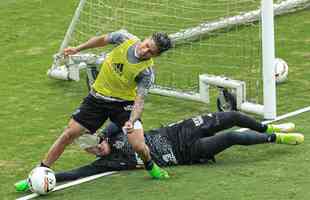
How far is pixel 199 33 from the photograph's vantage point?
11102 mm

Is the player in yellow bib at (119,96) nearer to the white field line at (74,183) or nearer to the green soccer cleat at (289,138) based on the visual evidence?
the white field line at (74,183)

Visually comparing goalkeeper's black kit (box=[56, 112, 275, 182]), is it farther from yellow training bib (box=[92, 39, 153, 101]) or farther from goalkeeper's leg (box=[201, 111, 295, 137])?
yellow training bib (box=[92, 39, 153, 101])

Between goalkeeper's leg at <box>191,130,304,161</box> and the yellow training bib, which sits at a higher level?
the yellow training bib

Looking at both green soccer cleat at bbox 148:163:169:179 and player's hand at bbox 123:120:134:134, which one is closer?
player's hand at bbox 123:120:134:134

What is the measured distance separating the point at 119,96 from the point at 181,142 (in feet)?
2.35

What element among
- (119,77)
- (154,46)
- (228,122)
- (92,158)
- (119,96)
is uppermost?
(154,46)

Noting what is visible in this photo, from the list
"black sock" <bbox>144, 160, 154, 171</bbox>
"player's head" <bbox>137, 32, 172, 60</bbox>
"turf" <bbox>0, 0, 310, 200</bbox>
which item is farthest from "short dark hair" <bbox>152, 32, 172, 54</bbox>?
"turf" <bbox>0, 0, 310, 200</bbox>

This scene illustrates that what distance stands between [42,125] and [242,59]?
109 inches

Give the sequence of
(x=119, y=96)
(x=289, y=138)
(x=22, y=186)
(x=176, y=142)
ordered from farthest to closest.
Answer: (x=289, y=138) < (x=176, y=142) < (x=119, y=96) < (x=22, y=186)

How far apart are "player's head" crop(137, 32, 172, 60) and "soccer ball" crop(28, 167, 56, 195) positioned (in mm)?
1276

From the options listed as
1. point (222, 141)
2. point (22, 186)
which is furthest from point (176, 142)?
point (22, 186)

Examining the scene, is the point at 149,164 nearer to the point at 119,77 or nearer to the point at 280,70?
the point at 119,77

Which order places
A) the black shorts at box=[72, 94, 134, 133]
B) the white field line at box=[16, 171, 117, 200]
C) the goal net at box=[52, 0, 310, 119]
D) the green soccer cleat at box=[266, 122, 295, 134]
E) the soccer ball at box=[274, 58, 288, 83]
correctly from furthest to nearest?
the goal net at box=[52, 0, 310, 119]
the soccer ball at box=[274, 58, 288, 83]
the green soccer cleat at box=[266, 122, 295, 134]
the black shorts at box=[72, 94, 134, 133]
the white field line at box=[16, 171, 117, 200]

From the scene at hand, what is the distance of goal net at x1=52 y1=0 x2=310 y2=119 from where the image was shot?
33.6 feet
